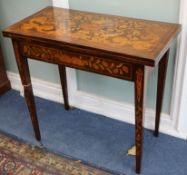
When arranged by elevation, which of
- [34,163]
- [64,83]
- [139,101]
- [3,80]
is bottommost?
[34,163]

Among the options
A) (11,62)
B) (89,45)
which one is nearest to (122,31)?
(89,45)

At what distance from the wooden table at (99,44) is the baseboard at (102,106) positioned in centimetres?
29

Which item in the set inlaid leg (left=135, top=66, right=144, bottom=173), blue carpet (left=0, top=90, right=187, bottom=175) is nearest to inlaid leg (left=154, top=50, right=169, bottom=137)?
blue carpet (left=0, top=90, right=187, bottom=175)

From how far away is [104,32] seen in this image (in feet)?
4.32

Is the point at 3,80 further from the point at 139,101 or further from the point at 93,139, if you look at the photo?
the point at 139,101

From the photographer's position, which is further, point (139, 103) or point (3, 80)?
point (3, 80)

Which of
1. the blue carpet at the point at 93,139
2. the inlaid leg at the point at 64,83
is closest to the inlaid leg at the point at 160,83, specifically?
the blue carpet at the point at 93,139

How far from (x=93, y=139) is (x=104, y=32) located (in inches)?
27.2

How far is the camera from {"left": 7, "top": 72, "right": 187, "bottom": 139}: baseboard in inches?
68.9

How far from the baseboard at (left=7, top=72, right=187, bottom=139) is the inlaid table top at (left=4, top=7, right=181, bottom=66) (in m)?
0.57

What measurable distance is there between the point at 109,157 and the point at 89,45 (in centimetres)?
69

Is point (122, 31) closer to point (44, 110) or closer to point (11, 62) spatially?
point (44, 110)

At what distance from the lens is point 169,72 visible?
1.59m

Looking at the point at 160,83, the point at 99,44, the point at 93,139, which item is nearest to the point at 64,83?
the point at 93,139
